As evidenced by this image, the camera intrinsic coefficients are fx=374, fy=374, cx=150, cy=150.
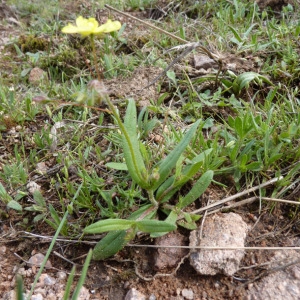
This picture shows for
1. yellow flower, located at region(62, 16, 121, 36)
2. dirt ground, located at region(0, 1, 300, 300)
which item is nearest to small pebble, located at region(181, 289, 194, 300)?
dirt ground, located at region(0, 1, 300, 300)

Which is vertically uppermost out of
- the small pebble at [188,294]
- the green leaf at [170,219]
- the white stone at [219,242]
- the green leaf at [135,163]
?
the green leaf at [135,163]

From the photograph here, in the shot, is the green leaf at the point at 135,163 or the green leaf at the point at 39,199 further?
the green leaf at the point at 39,199

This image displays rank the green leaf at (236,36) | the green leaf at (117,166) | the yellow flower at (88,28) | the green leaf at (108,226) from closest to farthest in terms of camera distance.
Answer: the yellow flower at (88,28)
the green leaf at (108,226)
the green leaf at (117,166)
the green leaf at (236,36)

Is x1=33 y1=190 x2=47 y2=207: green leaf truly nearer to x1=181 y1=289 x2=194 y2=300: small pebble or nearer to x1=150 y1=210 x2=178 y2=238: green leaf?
x1=150 y1=210 x2=178 y2=238: green leaf

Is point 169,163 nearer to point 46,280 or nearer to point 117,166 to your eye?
point 117,166

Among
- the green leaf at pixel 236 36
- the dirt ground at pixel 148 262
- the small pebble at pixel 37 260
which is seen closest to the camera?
the dirt ground at pixel 148 262

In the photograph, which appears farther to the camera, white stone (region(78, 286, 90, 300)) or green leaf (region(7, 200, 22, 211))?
green leaf (region(7, 200, 22, 211))

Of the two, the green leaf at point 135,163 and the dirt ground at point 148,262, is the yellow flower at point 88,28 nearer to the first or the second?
the green leaf at point 135,163

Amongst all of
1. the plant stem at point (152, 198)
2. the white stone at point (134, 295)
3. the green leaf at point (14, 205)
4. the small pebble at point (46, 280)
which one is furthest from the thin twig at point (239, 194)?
the green leaf at point (14, 205)
